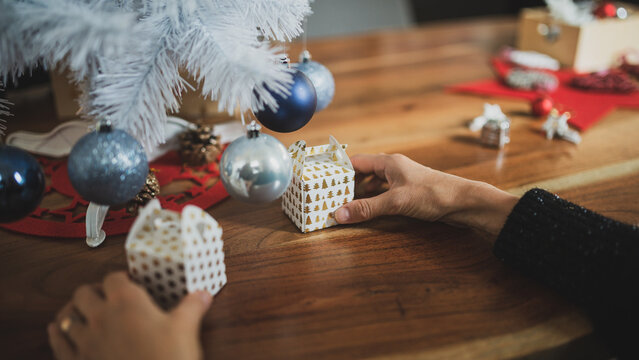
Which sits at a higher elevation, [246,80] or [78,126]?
[246,80]

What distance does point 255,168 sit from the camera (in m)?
0.61

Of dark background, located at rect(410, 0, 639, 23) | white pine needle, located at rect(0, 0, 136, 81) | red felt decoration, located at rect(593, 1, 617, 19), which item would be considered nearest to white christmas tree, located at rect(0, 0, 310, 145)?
white pine needle, located at rect(0, 0, 136, 81)

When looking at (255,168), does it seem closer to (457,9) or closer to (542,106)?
(542,106)

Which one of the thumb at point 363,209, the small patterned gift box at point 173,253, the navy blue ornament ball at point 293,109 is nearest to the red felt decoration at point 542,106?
the thumb at point 363,209

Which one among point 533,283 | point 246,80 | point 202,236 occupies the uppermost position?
point 246,80

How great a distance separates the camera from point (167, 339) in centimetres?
50

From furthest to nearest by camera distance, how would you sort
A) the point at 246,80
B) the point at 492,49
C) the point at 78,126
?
the point at 492,49, the point at 78,126, the point at 246,80

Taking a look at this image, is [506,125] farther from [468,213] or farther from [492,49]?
[492,49]

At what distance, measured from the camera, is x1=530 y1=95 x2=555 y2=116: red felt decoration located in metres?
1.24

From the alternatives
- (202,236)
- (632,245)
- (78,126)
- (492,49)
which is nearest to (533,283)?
(632,245)

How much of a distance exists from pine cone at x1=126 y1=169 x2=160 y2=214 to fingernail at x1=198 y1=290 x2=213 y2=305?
0.29 metres

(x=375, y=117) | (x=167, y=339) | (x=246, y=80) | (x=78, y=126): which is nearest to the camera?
(x=167, y=339)

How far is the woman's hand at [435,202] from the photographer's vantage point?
29.8 inches

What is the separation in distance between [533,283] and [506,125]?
51 centimetres
